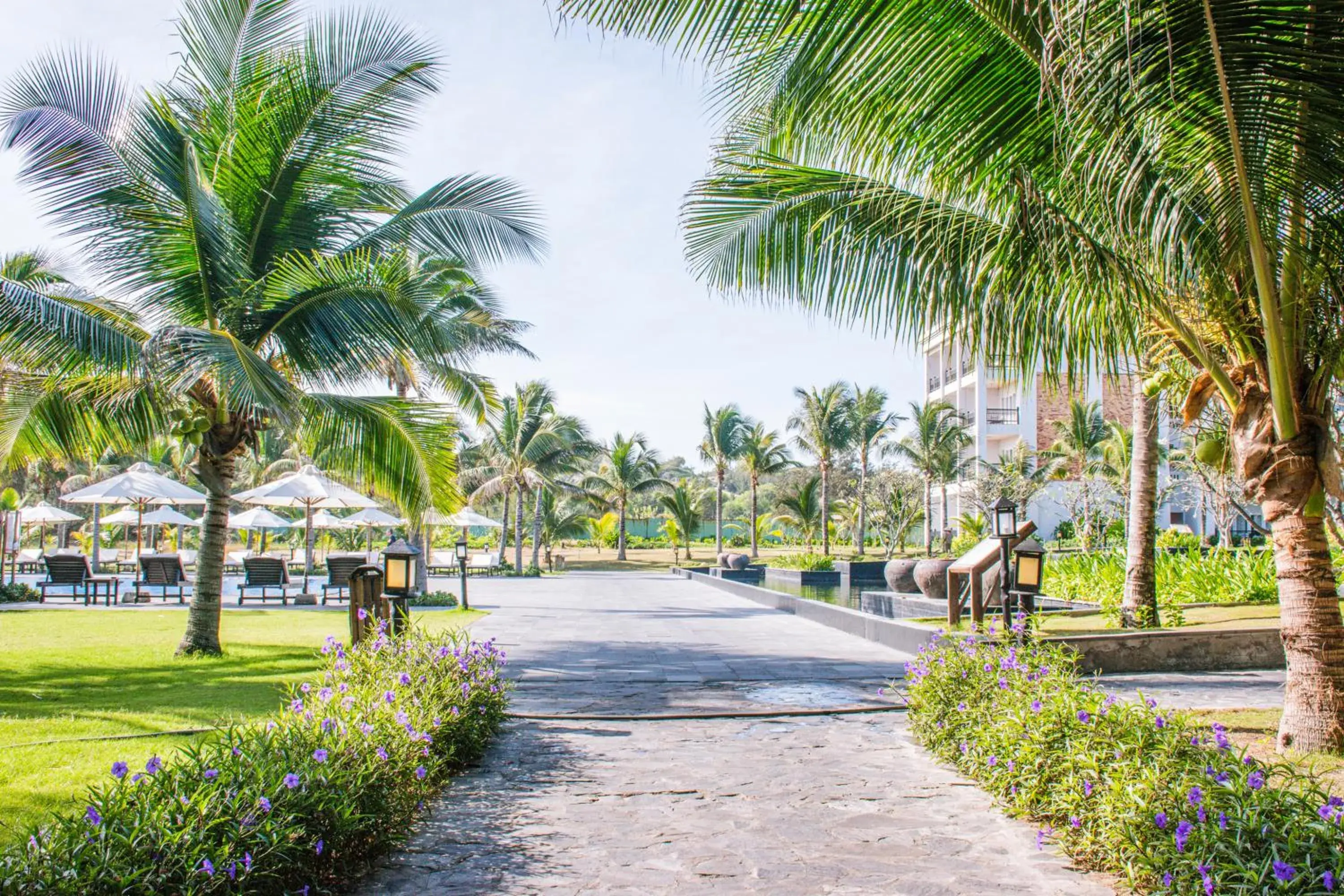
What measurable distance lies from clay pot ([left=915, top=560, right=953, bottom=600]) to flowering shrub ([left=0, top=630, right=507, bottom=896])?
1079 cm

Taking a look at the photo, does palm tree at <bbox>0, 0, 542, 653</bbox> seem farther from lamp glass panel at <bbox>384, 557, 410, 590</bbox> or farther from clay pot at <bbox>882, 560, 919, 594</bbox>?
clay pot at <bbox>882, 560, 919, 594</bbox>

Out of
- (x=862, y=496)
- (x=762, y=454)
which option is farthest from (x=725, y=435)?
(x=862, y=496)

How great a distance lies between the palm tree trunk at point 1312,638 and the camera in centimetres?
439

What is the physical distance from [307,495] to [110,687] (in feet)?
35.2

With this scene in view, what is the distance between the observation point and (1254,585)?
1151 cm

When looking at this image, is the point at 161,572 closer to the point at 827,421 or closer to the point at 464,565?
the point at 464,565

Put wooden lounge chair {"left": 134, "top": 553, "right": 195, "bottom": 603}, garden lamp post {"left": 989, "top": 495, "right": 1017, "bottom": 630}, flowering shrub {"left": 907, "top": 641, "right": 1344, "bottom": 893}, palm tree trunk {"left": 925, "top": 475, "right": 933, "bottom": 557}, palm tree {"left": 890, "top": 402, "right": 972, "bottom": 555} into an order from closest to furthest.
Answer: flowering shrub {"left": 907, "top": 641, "right": 1344, "bottom": 893} < garden lamp post {"left": 989, "top": 495, "right": 1017, "bottom": 630} < wooden lounge chair {"left": 134, "top": 553, "right": 195, "bottom": 603} < palm tree trunk {"left": 925, "top": 475, "right": 933, "bottom": 557} < palm tree {"left": 890, "top": 402, "right": 972, "bottom": 555}

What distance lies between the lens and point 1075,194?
4.33m

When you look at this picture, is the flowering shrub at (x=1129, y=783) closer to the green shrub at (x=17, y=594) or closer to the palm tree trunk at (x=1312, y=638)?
the palm tree trunk at (x=1312, y=638)

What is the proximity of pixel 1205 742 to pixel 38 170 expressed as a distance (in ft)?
33.0

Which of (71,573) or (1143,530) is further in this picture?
(71,573)

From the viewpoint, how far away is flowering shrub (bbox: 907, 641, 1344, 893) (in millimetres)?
2676

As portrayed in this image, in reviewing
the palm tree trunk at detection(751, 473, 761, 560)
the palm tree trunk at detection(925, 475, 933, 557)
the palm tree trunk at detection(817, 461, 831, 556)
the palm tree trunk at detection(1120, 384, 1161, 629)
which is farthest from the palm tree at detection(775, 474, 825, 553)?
the palm tree trunk at detection(1120, 384, 1161, 629)

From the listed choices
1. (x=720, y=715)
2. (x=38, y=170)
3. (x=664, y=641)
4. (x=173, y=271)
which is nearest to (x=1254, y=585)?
(x=664, y=641)
